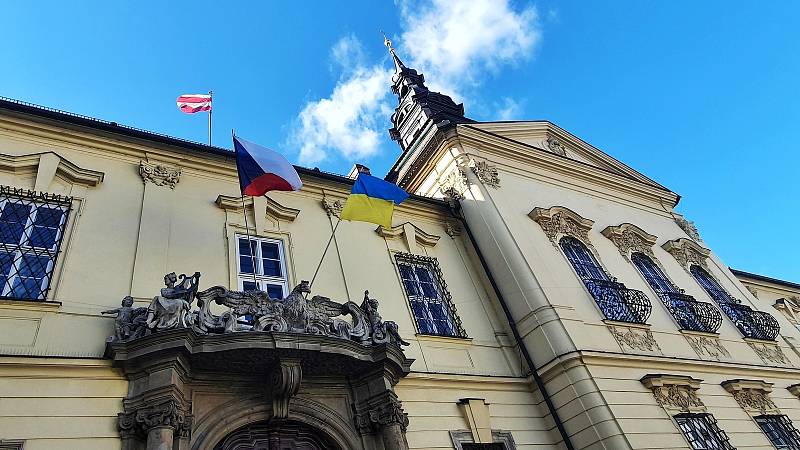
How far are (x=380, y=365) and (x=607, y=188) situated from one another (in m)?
11.4

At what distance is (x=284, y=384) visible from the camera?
755 centimetres

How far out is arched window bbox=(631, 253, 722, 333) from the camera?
13091mm

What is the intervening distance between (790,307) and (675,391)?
618 inches

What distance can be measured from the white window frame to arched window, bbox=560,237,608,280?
1037 cm

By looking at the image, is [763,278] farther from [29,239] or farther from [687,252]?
[29,239]

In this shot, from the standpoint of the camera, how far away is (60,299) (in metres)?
7.50

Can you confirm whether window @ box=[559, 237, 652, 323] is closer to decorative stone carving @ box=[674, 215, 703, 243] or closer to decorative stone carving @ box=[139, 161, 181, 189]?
decorative stone carving @ box=[674, 215, 703, 243]

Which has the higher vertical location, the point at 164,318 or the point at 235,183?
the point at 235,183

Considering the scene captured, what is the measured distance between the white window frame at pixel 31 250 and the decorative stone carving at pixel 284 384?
3.38 m

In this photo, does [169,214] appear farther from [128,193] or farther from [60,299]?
[60,299]

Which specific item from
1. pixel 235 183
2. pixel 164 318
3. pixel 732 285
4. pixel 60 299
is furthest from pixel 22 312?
pixel 732 285

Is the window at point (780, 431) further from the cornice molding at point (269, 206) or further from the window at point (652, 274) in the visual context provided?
the cornice molding at point (269, 206)

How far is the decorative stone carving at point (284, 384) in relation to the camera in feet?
24.8

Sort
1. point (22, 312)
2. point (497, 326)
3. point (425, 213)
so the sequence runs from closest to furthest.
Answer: point (22, 312), point (497, 326), point (425, 213)
